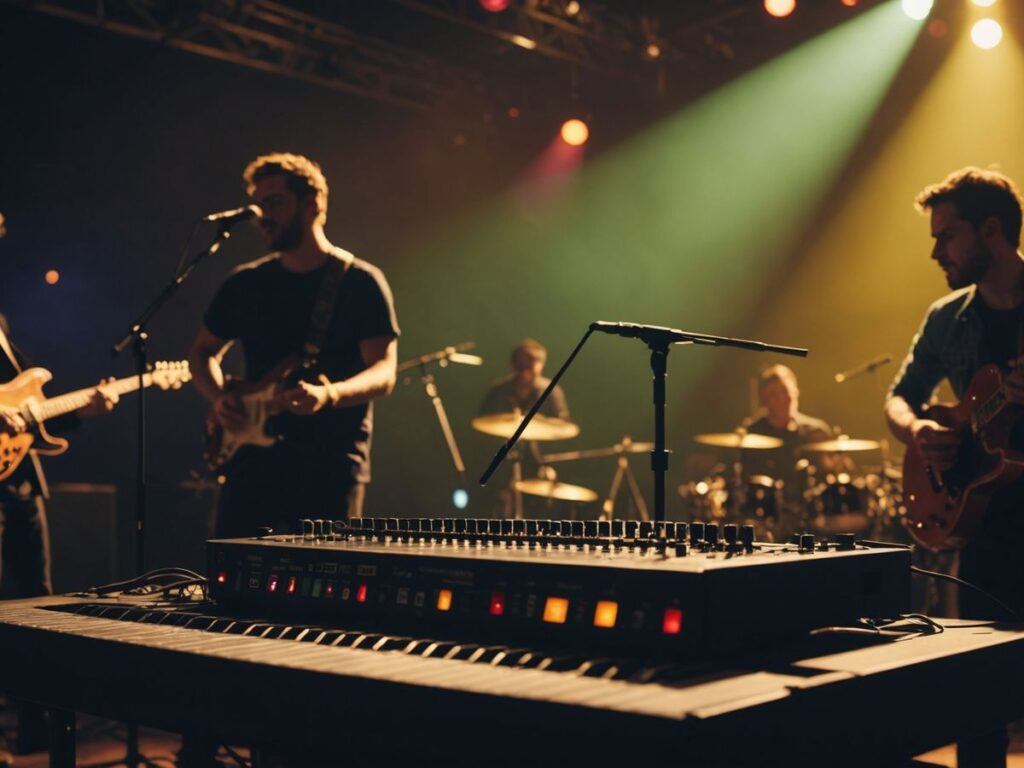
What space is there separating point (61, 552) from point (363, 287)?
469 cm

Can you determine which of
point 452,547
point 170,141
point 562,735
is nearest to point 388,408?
point 170,141

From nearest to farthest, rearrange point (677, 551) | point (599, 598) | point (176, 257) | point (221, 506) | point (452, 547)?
point (599, 598) < point (677, 551) < point (452, 547) < point (221, 506) < point (176, 257)

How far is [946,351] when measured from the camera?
10.9 ft

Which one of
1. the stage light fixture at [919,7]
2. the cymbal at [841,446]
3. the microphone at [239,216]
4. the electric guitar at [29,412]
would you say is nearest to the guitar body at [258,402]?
the microphone at [239,216]

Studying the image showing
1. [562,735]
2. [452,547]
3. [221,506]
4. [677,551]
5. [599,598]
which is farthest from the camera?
[221,506]

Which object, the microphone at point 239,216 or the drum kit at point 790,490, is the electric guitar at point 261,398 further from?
the drum kit at point 790,490

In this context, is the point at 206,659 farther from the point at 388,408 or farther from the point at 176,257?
the point at 388,408

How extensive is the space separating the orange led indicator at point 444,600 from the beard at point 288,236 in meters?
2.32

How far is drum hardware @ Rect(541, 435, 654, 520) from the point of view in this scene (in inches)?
363

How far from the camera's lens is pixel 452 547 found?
72.2 inches

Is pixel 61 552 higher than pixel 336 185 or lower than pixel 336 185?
lower

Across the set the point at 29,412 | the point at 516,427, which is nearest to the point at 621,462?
the point at 516,427

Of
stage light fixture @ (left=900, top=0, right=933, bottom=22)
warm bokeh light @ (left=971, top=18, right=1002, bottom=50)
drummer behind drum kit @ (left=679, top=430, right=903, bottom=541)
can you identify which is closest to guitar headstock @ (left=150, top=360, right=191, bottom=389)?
drummer behind drum kit @ (left=679, top=430, right=903, bottom=541)

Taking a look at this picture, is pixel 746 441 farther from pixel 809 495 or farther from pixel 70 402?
pixel 70 402
